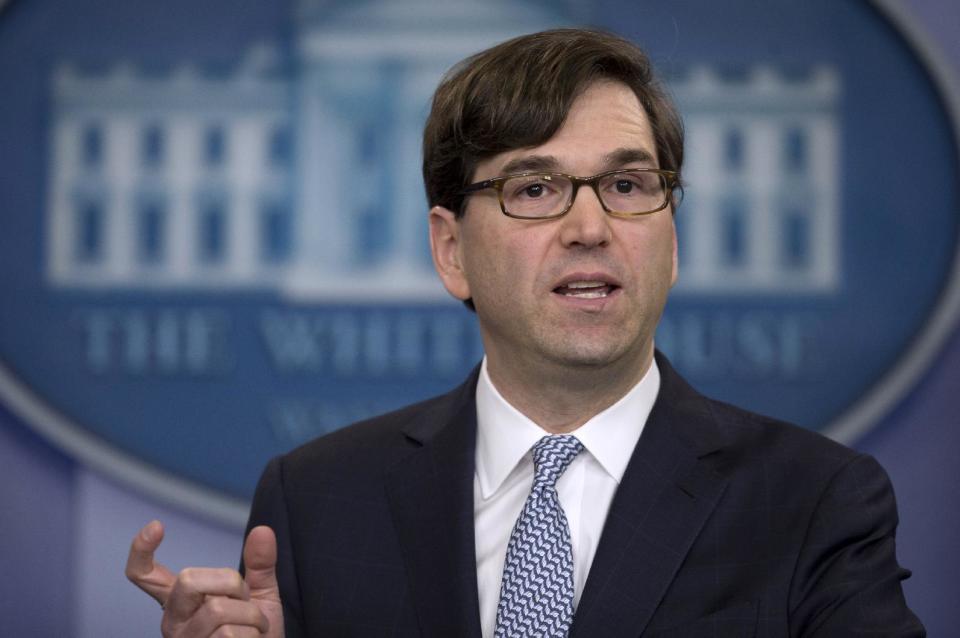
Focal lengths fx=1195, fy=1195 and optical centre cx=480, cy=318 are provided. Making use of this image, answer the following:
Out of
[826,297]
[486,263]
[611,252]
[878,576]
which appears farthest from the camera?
[826,297]

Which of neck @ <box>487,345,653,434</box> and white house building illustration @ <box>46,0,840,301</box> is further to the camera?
white house building illustration @ <box>46,0,840,301</box>

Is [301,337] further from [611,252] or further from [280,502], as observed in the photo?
[611,252]

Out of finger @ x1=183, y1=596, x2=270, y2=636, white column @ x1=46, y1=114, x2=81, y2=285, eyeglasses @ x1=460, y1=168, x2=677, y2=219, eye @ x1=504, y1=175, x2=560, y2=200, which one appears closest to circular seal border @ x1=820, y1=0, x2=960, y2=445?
eyeglasses @ x1=460, y1=168, x2=677, y2=219

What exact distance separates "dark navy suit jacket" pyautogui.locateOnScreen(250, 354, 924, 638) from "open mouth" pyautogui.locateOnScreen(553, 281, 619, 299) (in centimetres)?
22

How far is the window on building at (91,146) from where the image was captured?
8.88 feet

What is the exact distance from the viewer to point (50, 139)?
271 cm

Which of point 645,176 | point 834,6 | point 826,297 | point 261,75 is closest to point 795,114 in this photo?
point 834,6

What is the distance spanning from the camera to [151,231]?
270cm

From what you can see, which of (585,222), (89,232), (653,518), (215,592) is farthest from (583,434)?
(89,232)

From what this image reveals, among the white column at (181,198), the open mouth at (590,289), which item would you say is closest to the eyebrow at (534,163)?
the open mouth at (590,289)

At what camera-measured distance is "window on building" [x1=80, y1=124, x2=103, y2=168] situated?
2.71 m

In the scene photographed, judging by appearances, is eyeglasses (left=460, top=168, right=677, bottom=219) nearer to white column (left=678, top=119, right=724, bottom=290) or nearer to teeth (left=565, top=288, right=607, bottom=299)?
teeth (left=565, top=288, right=607, bottom=299)

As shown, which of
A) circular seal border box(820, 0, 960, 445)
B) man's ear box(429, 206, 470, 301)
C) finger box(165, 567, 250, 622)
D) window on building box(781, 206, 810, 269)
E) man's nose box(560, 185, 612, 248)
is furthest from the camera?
window on building box(781, 206, 810, 269)

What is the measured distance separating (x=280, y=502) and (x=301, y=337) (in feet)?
2.44
